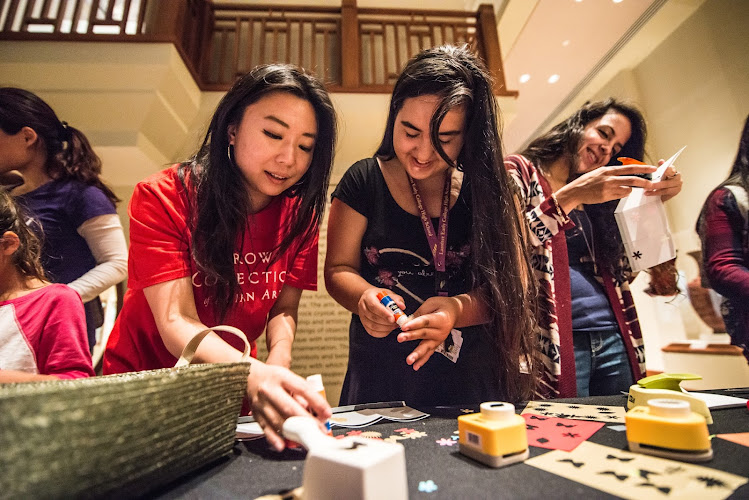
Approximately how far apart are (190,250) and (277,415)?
1.53 ft

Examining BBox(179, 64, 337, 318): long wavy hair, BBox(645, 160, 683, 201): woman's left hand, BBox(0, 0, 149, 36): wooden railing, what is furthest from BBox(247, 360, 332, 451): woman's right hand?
BBox(0, 0, 149, 36): wooden railing

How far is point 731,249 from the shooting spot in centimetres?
132

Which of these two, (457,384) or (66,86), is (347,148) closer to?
(66,86)

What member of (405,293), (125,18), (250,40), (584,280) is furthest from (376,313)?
(250,40)

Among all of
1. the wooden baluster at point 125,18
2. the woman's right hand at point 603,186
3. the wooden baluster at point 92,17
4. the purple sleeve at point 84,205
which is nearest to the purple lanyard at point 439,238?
the woman's right hand at point 603,186

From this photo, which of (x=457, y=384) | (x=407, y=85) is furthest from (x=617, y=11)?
(x=457, y=384)

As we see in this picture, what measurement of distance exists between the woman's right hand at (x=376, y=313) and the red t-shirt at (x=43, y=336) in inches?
28.3

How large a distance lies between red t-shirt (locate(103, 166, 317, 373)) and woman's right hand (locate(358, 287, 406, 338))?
255 millimetres

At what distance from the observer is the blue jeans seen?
113cm

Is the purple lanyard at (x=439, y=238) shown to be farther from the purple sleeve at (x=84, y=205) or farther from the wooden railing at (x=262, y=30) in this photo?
the wooden railing at (x=262, y=30)

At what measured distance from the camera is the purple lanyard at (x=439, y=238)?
3.31 feet

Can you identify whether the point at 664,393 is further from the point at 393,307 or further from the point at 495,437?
the point at 393,307

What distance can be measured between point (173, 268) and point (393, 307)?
0.48 m

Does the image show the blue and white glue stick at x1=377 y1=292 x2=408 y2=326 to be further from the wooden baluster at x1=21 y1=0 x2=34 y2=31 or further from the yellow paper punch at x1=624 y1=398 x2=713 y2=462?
the wooden baluster at x1=21 y1=0 x2=34 y2=31
